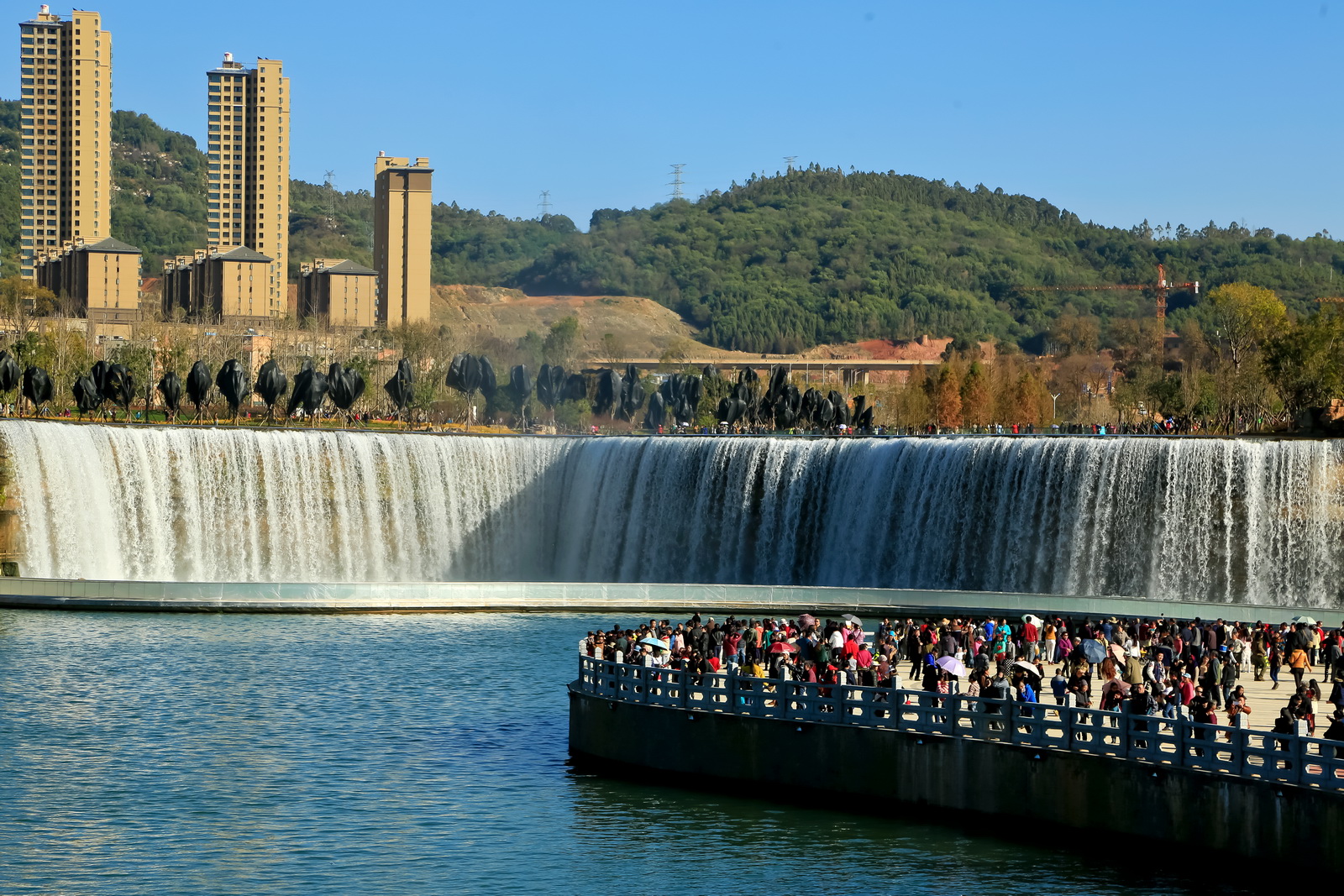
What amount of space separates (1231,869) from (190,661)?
31207mm

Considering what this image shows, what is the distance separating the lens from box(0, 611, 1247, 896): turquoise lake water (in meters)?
26.7

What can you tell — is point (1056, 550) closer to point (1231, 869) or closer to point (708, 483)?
point (708, 483)

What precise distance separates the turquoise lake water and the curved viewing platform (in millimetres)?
13964

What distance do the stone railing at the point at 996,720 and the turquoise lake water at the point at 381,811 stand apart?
1.44m

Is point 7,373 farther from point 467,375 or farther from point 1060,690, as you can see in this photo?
point 1060,690

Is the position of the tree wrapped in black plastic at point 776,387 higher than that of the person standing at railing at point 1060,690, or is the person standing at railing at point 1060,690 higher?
the tree wrapped in black plastic at point 776,387

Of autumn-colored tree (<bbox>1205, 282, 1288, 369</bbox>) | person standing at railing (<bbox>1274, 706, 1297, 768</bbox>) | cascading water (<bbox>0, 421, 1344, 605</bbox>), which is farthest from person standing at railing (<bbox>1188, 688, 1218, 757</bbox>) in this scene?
autumn-colored tree (<bbox>1205, 282, 1288, 369</bbox>)

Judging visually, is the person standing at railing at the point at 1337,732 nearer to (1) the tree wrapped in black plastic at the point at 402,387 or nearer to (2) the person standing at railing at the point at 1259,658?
(2) the person standing at railing at the point at 1259,658

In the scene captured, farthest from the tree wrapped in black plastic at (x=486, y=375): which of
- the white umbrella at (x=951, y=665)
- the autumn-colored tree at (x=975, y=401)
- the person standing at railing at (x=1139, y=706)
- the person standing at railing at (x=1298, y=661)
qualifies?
the person standing at railing at (x=1139, y=706)

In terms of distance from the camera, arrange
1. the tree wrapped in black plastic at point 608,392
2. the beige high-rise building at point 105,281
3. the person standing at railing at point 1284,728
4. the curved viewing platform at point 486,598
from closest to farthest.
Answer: the person standing at railing at point 1284,728, the curved viewing platform at point 486,598, the tree wrapped in black plastic at point 608,392, the beige high-rise building at point 105,281

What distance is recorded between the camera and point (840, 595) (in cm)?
6006

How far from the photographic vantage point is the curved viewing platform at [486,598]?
2299 inches

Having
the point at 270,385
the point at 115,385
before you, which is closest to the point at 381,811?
the point at 115,385

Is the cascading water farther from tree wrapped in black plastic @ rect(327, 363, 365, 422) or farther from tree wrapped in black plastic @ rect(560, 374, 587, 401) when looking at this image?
tree wrapped in black plastic @ rect(560, 374, 587, 401)
